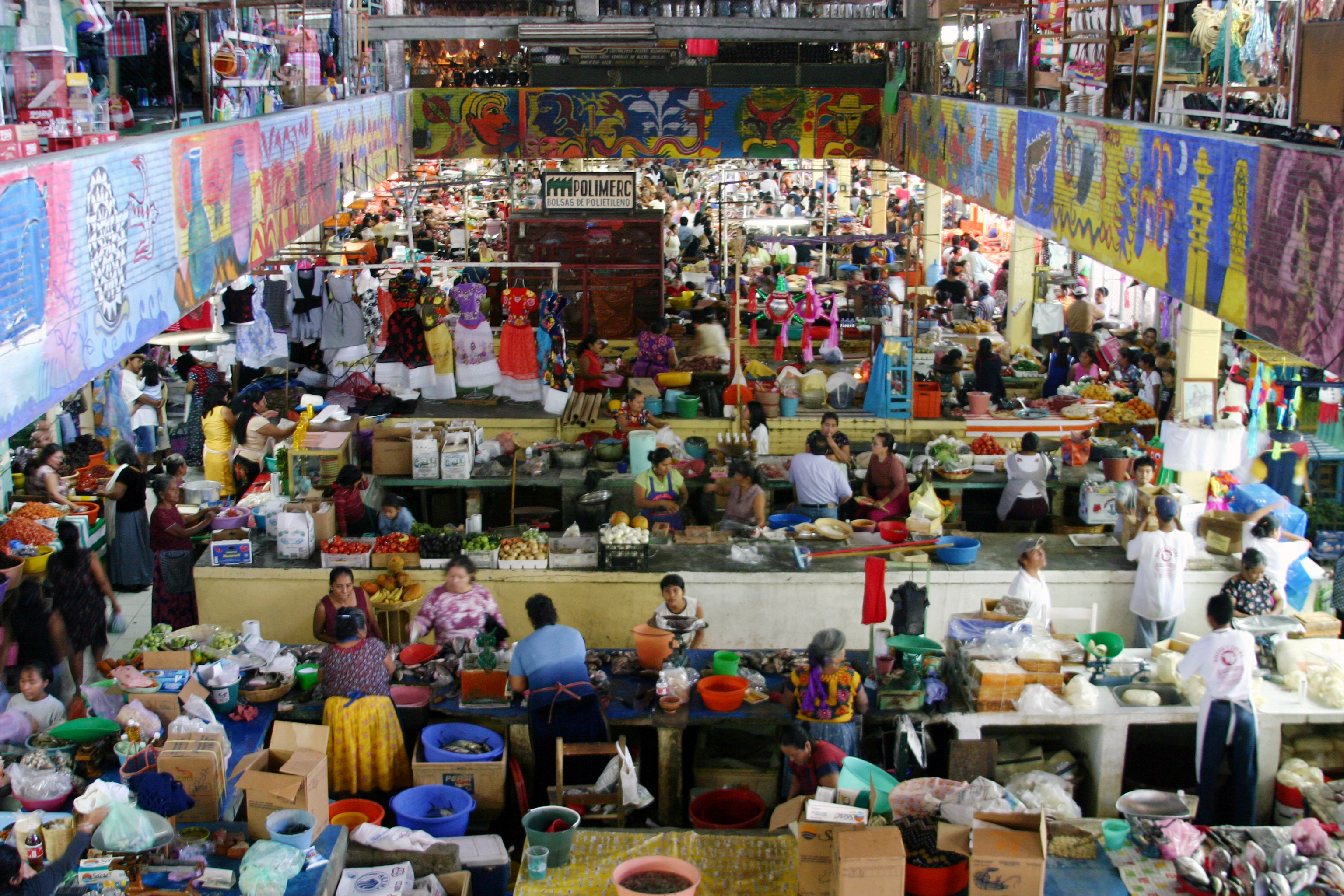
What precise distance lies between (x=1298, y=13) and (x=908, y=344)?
5694 mm

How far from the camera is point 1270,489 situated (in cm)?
932

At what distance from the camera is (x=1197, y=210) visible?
273 inches

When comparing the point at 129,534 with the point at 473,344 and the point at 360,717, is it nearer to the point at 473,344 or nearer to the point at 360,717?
the point at 473,344

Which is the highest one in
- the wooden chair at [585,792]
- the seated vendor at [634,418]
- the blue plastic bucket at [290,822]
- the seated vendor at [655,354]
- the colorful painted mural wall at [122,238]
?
the colorful painted mural wall at [122,238]

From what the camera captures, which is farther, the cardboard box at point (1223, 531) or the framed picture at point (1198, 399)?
the framed picture at point (1198, 399)

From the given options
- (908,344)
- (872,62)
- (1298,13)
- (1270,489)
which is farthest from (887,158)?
(1298,13)

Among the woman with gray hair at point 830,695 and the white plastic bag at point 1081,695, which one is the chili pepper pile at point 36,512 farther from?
the white plastic bag at point 1081,695

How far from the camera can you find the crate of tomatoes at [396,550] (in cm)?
869

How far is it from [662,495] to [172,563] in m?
3.50

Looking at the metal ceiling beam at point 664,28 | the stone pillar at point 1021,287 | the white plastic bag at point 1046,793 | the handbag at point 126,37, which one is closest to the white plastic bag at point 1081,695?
the white plastic bag at point 1046,793

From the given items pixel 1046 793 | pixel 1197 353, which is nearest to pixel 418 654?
pixel 1046 793

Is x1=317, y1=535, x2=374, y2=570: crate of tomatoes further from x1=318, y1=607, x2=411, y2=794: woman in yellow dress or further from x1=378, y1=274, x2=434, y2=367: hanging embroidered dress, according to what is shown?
x1=378, y1=274, x2=434, y2=367: hanging embroidered dress

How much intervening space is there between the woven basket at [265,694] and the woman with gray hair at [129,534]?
3.55 m

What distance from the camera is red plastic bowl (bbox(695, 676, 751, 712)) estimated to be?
6.83 meters
